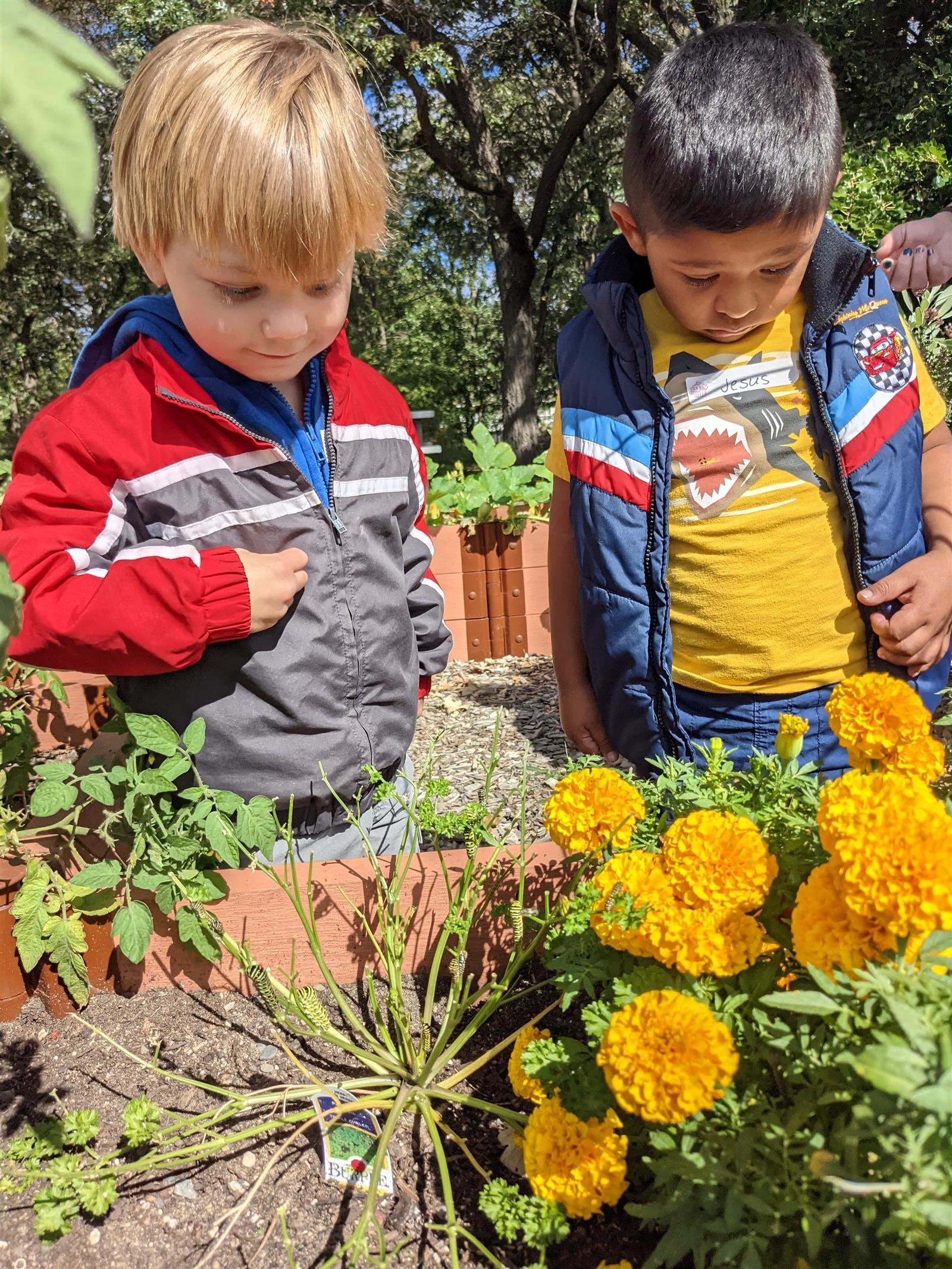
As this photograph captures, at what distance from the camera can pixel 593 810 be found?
1.08 m

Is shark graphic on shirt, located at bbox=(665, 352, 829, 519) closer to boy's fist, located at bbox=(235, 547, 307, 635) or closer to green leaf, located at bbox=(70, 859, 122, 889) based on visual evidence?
boy's fist, located at bbox=(235, 547, 307, 635)

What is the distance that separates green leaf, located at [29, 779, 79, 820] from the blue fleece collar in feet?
2.07

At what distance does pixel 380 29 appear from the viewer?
10.6 meters

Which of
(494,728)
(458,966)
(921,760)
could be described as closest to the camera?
(921,760)

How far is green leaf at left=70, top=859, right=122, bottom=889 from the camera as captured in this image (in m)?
1.42

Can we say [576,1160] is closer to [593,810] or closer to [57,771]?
[593,810]

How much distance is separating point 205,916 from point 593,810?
28.5 inches

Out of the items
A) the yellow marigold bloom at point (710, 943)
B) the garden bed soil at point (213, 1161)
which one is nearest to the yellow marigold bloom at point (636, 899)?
the yellow marigold bloom at point (710, 943)

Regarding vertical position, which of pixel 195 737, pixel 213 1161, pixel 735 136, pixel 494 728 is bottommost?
pixel 213 1161

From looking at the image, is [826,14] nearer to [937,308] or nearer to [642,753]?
[937,308]

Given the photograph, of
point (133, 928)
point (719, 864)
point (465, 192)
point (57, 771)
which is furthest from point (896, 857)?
point (465, 192)

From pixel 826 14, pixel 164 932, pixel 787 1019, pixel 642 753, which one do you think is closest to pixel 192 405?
pixel 164 932

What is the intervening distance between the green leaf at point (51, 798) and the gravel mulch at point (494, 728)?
1.17m

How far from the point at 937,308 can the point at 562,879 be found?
186cm
